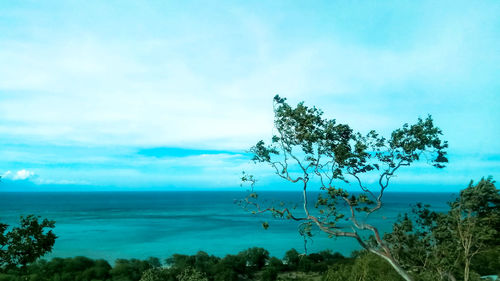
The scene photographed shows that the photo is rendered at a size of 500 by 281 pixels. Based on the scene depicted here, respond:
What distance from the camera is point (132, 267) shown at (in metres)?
17.3

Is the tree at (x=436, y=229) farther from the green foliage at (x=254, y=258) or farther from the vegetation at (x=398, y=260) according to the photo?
the green foliage at (x=254, y=258)

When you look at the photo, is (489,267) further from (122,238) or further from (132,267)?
(122,238)

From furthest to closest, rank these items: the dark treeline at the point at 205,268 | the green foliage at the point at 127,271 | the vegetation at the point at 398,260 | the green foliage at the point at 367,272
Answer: the green foliage at the point at 127,271, the dark treeline at the point at 205,268, the green foliage at the point at 367,272, the vegetation at the point at 398,260

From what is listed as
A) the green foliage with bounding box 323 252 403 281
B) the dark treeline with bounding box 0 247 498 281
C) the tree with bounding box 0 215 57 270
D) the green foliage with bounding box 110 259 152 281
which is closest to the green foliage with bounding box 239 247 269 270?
the dark treeline with bounding box 0 247 498 281

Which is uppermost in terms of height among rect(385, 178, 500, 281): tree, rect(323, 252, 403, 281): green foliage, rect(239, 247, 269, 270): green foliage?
rect(385, 178, 500, 281): tree

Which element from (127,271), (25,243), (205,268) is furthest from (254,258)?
(25,243)

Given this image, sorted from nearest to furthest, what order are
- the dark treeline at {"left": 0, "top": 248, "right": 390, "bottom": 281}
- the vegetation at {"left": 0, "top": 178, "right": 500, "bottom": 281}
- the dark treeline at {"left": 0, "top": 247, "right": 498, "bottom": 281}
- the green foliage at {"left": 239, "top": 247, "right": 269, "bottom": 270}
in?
the vegetation at {"left": 0, "top": 178, "right": 500, "bottom": 281}, the dark treeline at {"left": 0, "top": 247, "right": 498, "bottom": 281}, the dark treeline at {"left": 0, "top": 248, "right": 390, "bottom": 281}, the green foliage at {"left": 239, "top": 247, "right": 269, "bottom": 270}

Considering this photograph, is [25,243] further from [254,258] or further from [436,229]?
[254,258]

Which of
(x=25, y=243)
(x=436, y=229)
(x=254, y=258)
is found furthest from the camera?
(x=254, y=258)

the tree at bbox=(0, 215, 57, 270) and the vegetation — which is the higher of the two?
the tree at bbox=(0, 215, 57, 270)

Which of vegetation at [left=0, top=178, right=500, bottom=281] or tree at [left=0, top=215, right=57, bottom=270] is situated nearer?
tree at [left=0, top=215, right=57, bottom=270]

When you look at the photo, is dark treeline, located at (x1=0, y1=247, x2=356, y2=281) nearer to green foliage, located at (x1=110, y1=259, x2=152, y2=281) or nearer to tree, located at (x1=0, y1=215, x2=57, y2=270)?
green foliage, located at (x1=110, y1=259, x2=152, y2=281)

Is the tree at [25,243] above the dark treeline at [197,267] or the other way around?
above

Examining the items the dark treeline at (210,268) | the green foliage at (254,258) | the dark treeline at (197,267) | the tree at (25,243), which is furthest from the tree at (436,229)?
the green foliage at (254,258)
